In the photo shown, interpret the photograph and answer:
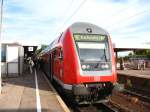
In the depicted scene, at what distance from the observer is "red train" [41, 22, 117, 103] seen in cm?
1233

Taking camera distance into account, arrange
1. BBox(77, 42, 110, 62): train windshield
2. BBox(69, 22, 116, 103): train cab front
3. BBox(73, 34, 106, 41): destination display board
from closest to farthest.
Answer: BBox(69, 22, 116, 103): train cab front → BBox(77, 42, 110, 62): train windshield → BBox(73, 34, 106, 41): destination display board

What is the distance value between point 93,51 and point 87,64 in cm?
71

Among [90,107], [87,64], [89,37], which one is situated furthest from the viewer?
[90,107]

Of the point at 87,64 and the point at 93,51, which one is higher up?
the point at 93,51

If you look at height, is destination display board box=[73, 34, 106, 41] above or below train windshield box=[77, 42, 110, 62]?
above

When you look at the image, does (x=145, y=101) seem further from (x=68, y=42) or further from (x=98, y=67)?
(x=68, y=42)

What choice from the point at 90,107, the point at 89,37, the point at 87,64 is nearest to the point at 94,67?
the point at 87,64

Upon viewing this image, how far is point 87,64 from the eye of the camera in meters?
12.5

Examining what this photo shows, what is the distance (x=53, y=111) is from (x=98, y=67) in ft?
10.1

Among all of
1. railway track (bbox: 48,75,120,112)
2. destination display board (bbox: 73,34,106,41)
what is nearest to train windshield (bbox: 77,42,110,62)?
destination display board (bbox: 73,34,106,41)

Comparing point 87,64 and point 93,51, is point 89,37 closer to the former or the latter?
point 93,51

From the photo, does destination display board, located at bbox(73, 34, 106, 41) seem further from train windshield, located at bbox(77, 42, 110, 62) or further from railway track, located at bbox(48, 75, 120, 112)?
railway track, located at bbox(48, 75, 120, 112)

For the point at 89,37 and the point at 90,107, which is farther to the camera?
the point at 90,107

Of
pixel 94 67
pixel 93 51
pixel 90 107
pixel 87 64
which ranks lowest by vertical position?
pixel 90 107
